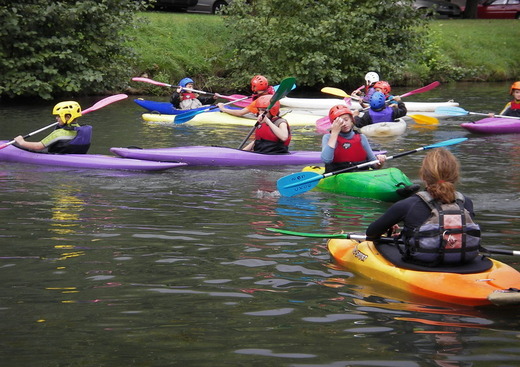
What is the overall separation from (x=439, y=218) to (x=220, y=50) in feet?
63.5

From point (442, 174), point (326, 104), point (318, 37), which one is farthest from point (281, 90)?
point (318, 37)

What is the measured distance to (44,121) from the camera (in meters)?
16.9

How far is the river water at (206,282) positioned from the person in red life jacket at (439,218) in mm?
367

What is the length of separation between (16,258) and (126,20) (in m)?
13.9

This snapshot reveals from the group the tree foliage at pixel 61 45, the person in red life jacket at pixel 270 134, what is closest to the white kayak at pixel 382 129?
the person in red life jacket at pixel 270 134

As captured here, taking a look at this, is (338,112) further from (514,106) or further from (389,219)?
(514,106)

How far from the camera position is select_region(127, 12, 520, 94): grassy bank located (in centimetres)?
2314

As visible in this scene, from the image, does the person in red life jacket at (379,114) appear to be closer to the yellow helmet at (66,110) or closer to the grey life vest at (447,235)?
the yellow helmet at (66,110)

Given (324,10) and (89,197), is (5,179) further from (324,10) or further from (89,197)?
(324,10)

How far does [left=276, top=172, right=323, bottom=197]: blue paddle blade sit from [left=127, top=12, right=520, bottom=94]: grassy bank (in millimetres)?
13317

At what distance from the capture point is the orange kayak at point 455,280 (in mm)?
5527

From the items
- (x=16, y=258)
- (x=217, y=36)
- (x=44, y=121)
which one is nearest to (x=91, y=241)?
(x=16, y=258)

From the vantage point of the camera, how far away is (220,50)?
963 inches

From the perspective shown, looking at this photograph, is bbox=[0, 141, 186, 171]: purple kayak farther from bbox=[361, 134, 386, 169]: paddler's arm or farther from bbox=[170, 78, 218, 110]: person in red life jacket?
bbox=[170, 78, 218, 110]: person in red life jacket
